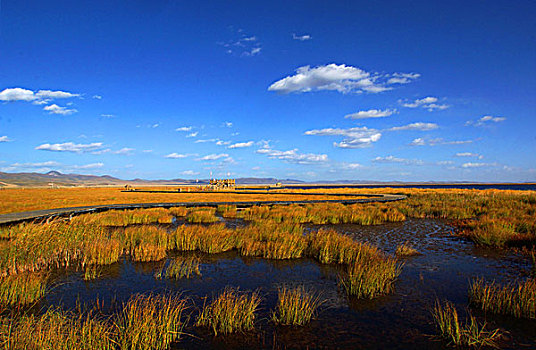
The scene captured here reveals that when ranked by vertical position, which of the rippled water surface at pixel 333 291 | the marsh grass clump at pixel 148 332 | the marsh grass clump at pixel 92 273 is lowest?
the rippled water surface at pixel 333 291

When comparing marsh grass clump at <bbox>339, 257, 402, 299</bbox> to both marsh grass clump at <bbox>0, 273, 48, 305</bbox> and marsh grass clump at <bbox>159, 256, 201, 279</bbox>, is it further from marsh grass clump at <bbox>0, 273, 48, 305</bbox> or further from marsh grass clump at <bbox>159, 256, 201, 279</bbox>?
marsh grass clump at <bbox>0, 273, 48, 305</bbox>

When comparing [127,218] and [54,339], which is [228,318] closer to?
[54,339]

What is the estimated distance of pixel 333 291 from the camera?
317 inches

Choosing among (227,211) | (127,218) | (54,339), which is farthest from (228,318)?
(227,211)

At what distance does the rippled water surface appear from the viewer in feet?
18.5

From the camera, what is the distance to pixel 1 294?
6840 mm

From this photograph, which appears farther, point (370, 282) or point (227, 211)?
point (227, 211)

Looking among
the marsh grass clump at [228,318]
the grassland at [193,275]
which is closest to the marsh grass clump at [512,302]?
the grassland at [193,275]

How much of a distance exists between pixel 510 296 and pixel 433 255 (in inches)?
214

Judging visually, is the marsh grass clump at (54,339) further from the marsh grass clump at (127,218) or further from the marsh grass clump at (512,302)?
the marsh grass clump at (127,218)

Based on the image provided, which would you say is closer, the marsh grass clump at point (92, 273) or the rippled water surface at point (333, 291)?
the rippled water surface at point (333, 291)

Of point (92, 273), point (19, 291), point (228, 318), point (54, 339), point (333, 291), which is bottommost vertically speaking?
point (333, 291)

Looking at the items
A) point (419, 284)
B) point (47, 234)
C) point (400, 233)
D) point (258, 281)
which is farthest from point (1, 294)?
point (400, 233)

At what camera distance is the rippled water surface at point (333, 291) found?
563 centimetres
